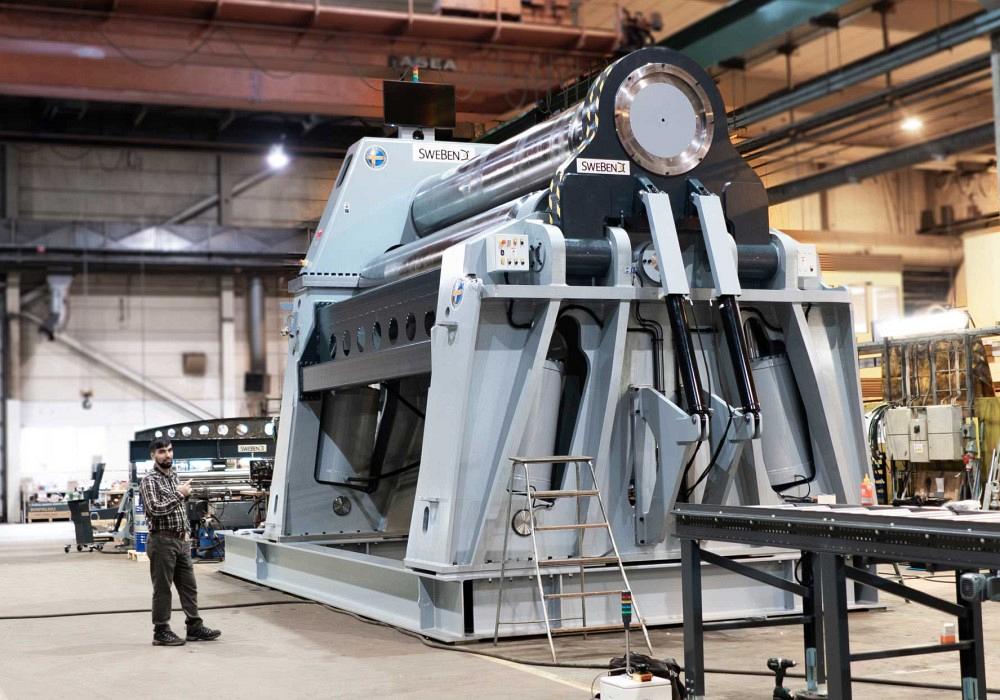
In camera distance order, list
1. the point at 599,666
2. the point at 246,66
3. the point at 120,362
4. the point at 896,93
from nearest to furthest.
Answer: the point at 599,666 → the point at 246,66 → the point at 896,93 → the point at 120,362

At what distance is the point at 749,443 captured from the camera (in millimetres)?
7766

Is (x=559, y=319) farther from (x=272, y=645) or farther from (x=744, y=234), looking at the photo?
(x=272, y=645)

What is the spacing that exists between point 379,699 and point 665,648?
1852 millimetres

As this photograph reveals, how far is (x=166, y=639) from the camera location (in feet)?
24.7

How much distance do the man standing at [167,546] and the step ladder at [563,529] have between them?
2021 millimetres

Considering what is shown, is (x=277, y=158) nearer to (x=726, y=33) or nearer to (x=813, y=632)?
(x=726, y=33)

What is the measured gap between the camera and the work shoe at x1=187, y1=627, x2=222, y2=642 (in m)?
7.63

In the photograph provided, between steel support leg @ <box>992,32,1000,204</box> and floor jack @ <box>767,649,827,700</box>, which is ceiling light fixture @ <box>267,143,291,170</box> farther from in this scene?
floor jack @ <box>767,649,827,700</box>

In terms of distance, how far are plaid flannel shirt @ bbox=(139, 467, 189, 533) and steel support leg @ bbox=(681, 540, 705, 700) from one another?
3724mm

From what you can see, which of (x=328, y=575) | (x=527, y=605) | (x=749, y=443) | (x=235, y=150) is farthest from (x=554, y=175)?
(x=235, y=150)

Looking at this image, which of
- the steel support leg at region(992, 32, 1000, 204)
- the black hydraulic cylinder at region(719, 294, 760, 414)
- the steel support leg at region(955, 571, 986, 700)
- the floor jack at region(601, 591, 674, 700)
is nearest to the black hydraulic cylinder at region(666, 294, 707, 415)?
the black hydraulic cylinder at region(719, 294, 760, 414)

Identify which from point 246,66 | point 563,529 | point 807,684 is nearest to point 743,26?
point 246,66

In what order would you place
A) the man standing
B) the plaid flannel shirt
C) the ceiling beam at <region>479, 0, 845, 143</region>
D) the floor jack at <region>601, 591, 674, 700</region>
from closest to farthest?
the floor jack at <region>601, 591, 674, 700</region>, the man standing, the plaid flannel shirt, the ceiling beam at <region>479, 0, 845, 143</region>

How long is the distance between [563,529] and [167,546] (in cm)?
257
